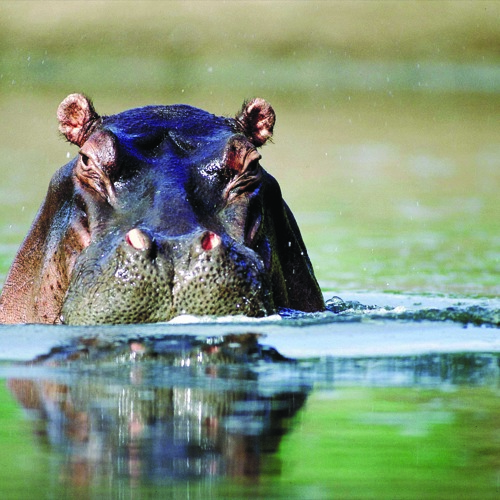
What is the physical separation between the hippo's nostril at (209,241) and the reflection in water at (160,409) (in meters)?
0.41

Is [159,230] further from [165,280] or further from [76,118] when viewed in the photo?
[76,118]

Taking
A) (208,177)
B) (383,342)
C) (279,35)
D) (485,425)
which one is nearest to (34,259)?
(208,177)

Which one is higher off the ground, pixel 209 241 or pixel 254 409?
pixel 209 241

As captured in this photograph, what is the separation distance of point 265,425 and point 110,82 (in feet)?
113

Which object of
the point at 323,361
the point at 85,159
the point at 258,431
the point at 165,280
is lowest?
the point at 258,431

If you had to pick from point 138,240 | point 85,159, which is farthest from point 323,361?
point 85,159

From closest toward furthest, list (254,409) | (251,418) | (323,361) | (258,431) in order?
(258,431)
(251,418)
(254,409)
(323,361)

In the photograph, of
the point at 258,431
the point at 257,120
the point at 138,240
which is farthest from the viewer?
the point at 257,120

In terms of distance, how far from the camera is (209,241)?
6176 millimetres

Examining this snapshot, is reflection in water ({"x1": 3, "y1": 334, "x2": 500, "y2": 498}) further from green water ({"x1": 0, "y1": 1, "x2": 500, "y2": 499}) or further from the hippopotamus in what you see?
the hippopotamus

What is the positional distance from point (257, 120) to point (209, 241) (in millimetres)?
1891

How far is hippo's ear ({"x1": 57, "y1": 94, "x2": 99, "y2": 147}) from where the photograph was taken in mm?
7539

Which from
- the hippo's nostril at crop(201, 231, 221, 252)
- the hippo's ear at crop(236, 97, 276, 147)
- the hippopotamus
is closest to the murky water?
the hippopotamus

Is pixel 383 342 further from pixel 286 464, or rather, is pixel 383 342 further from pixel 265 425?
pixel 286 464
